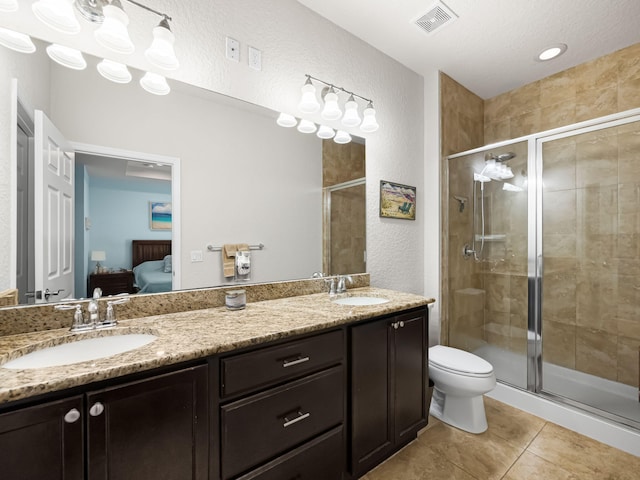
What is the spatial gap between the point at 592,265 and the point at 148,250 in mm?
3161

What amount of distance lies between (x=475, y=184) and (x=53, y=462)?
311 centimetres

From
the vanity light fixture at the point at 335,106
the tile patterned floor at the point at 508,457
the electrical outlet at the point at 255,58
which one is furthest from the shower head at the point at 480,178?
the electrical outlet at the point at 255,58

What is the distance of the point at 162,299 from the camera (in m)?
1.41

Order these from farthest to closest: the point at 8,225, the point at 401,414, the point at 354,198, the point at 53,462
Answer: the point at 354,198, the point at 401,414, the point at 8,225, the point at 53,462

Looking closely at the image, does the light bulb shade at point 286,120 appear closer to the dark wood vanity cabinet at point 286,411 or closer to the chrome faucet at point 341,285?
the chrome faucet at point 341,285

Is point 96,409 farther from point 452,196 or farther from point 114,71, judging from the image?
point 452,196

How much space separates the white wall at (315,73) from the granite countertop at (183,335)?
0.82 m

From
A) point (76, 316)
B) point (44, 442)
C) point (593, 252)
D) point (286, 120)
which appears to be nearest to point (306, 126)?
point (286, 120)

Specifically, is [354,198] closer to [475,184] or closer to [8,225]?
[475,184]

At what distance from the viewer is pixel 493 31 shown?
208cm

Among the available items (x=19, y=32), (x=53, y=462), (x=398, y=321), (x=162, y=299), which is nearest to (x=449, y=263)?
(x=398, y=321)

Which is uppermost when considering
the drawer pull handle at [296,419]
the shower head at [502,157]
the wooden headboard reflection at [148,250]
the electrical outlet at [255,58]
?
the electrical outlet at [255,58]

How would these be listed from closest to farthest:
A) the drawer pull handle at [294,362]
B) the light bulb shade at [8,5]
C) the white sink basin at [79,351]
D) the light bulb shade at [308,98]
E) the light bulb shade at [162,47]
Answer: the white sink basin at [79,351]
the light bulb shade at [8,5]
the drawer pull handle at [294,362]
the light bulb shade at [162,47]
the light bulb shade at [308,98]

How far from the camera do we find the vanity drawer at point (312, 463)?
1.13 meters
